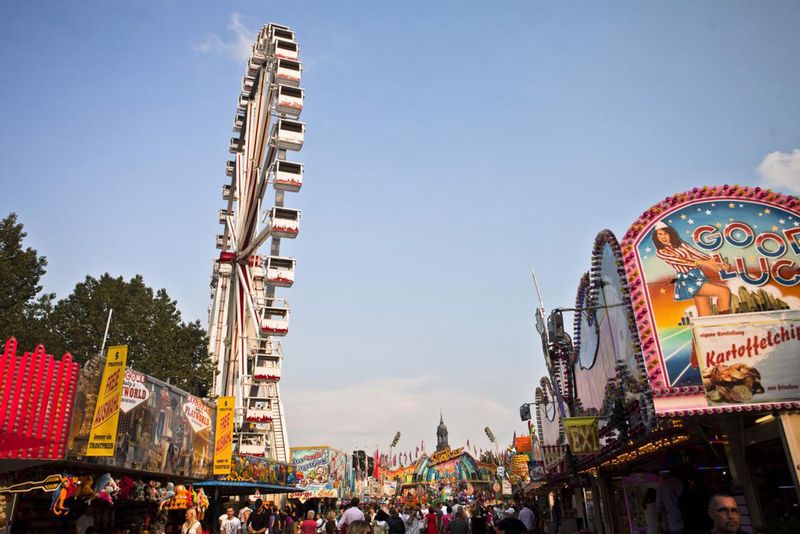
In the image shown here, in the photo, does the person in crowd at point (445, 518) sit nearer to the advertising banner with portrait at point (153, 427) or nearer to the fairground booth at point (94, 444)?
the fairground booth at point (94, 444)

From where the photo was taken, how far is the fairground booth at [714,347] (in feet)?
30.9

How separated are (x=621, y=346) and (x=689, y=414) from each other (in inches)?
119

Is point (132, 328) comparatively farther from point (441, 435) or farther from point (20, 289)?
point (441, 435)

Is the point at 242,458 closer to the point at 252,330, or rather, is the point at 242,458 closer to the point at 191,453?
the point at 191,453

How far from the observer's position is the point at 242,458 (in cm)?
2456

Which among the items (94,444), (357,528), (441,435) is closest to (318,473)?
(94,444)

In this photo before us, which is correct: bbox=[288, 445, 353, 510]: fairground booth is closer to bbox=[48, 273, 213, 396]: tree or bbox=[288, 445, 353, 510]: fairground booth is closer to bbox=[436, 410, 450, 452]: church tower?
bbox=[48, 273, 213, 396]: tree

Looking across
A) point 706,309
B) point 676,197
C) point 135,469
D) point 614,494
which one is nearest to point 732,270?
point 706,309

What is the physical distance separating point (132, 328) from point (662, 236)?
3011cm

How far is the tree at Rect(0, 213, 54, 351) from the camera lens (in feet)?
88.7

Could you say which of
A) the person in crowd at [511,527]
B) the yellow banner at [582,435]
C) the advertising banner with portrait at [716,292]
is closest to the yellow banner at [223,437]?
the person in crowd at [511,527]

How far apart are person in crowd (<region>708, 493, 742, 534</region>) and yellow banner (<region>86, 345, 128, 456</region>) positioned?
10.7 m

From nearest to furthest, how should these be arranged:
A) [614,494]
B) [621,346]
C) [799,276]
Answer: [799,276] → [621,346] → [614,494]

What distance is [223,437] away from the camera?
19750 mm
